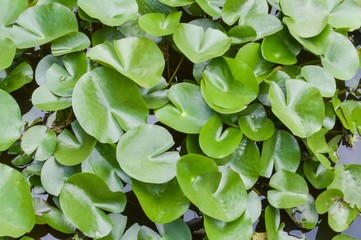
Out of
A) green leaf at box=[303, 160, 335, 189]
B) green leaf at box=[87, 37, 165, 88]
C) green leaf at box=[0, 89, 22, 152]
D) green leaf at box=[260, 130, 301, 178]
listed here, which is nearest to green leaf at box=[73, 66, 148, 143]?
green leaf at box=[87, 37, 165, 88]

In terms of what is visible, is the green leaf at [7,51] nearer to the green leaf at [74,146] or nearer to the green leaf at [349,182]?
the green leaf at [74,146]

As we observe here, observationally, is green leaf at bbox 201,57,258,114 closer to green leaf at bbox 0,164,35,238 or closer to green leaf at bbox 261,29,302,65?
green leaf at bbox 261,29,302,65

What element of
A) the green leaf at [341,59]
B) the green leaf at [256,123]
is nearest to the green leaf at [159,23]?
the green leaf at [256,123]

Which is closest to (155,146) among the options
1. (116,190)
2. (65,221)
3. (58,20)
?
(116,190)

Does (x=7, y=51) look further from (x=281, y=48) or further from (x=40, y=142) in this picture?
(x=281, y=48)

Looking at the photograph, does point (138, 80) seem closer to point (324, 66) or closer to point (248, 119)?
point (248, 119)

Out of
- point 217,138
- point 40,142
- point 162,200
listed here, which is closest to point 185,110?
point 217,138
